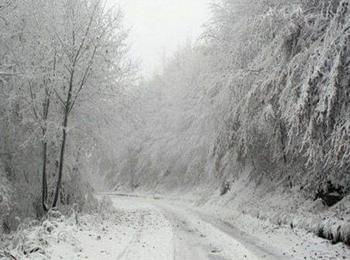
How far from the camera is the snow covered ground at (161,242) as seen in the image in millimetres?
10469

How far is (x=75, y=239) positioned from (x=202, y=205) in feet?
59.1

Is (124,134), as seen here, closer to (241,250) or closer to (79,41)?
(79,41)

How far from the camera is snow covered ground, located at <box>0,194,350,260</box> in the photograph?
10.5m

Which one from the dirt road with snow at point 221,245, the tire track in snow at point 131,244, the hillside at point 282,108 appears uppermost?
the hillside at point 282,108

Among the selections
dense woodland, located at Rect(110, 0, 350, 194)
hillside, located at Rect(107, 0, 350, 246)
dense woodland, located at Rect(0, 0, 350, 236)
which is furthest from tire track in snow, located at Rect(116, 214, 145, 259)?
dense woodland, located at Rect(110, 0, 350, 194)

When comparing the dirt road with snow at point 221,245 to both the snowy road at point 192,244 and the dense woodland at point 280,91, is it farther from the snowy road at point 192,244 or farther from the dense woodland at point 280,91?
the dense woodland at point 280,91

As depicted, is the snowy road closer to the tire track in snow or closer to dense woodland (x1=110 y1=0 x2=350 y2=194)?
the tire track in snow

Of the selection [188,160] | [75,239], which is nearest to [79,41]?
[75,239]

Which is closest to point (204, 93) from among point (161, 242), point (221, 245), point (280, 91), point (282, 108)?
point (280, 91)

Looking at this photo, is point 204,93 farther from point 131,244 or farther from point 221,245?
point 131,244

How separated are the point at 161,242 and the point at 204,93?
10.2 metres

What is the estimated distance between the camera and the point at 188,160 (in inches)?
1565

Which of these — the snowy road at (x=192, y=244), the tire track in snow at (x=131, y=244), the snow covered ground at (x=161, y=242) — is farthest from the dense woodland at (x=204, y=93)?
the tire track in snow at (x=131, y=244)

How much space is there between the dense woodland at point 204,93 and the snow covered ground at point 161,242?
2198mm
